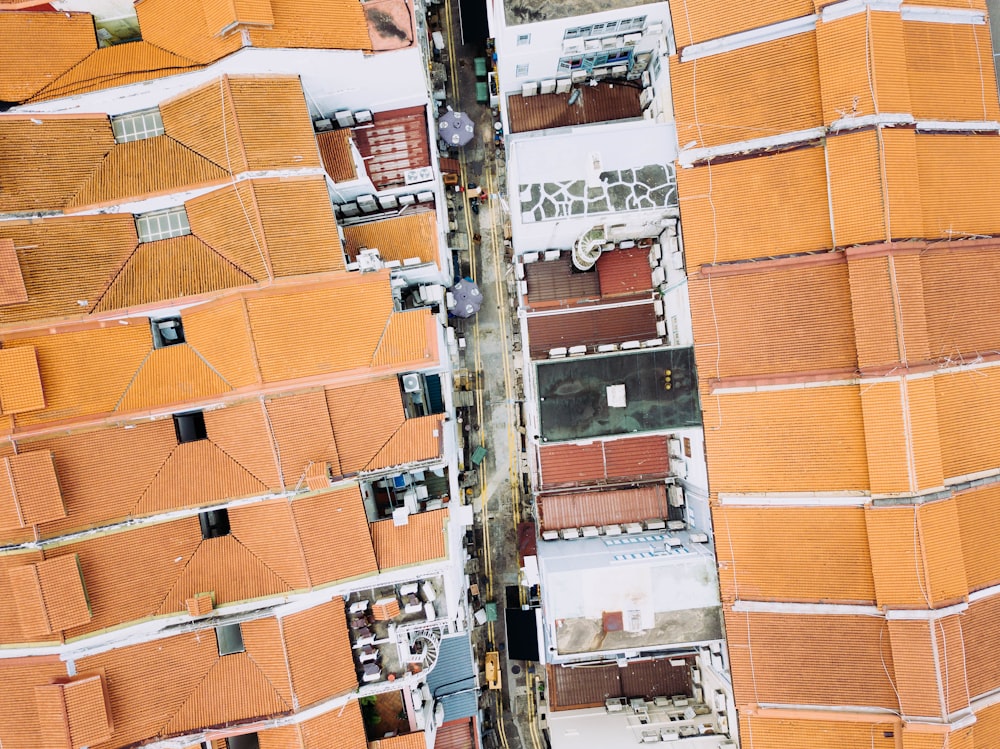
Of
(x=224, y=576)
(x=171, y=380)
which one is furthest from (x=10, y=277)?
(x=224, y=576)

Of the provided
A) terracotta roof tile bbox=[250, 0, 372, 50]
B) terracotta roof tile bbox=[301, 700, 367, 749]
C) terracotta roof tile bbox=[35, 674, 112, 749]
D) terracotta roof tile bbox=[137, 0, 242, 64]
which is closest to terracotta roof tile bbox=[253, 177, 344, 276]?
terracotta roof tile bbox=[250, 0, 372, 50]

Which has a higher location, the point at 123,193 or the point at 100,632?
the point at 123,193

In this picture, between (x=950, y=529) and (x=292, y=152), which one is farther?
(x=292, y=152)

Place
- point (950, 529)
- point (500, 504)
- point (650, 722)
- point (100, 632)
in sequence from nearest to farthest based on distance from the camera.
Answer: point (950, 529) → point (100, 632) → point (650, 722) → point (500, 504)

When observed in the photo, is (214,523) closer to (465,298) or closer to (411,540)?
(411,540)

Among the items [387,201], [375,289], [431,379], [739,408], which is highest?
[387,201]

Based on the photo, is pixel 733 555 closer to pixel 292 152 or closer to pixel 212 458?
pixel 212 458

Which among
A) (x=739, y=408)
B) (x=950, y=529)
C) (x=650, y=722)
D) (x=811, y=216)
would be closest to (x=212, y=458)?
(x=739, y=408)
